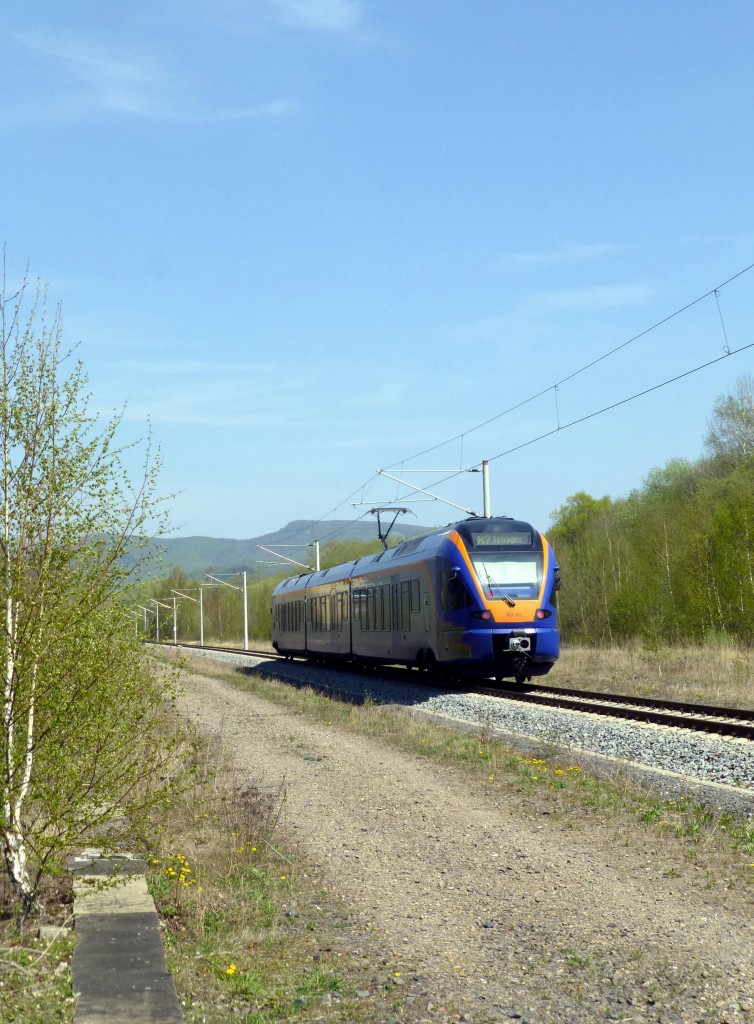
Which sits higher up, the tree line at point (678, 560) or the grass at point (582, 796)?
the tree line at point (678, 560)

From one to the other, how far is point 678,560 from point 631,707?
24.3 m

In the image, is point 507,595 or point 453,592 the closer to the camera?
point 507,595

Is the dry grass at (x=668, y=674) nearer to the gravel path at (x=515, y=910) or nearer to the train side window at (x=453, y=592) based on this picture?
the train side window at (x=453, y=592)

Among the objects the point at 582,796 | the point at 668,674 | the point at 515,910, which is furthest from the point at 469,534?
the point at 515,910

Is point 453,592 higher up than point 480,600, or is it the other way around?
point 453,592

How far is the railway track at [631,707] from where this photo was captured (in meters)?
15.8

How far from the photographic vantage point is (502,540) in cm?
2236

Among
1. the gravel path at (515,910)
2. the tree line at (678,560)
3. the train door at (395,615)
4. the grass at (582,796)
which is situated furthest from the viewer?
the tree line at (678,560)

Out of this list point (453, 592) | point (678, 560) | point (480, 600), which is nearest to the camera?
point (480, 600)

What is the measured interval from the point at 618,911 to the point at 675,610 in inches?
1429

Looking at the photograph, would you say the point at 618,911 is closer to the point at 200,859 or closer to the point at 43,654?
the point at 200,859

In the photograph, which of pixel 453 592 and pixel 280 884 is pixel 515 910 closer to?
pixel 280 884

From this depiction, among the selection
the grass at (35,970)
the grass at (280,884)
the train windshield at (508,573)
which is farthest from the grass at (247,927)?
the train windshield at (508,573)

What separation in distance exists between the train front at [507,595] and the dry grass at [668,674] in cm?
264
